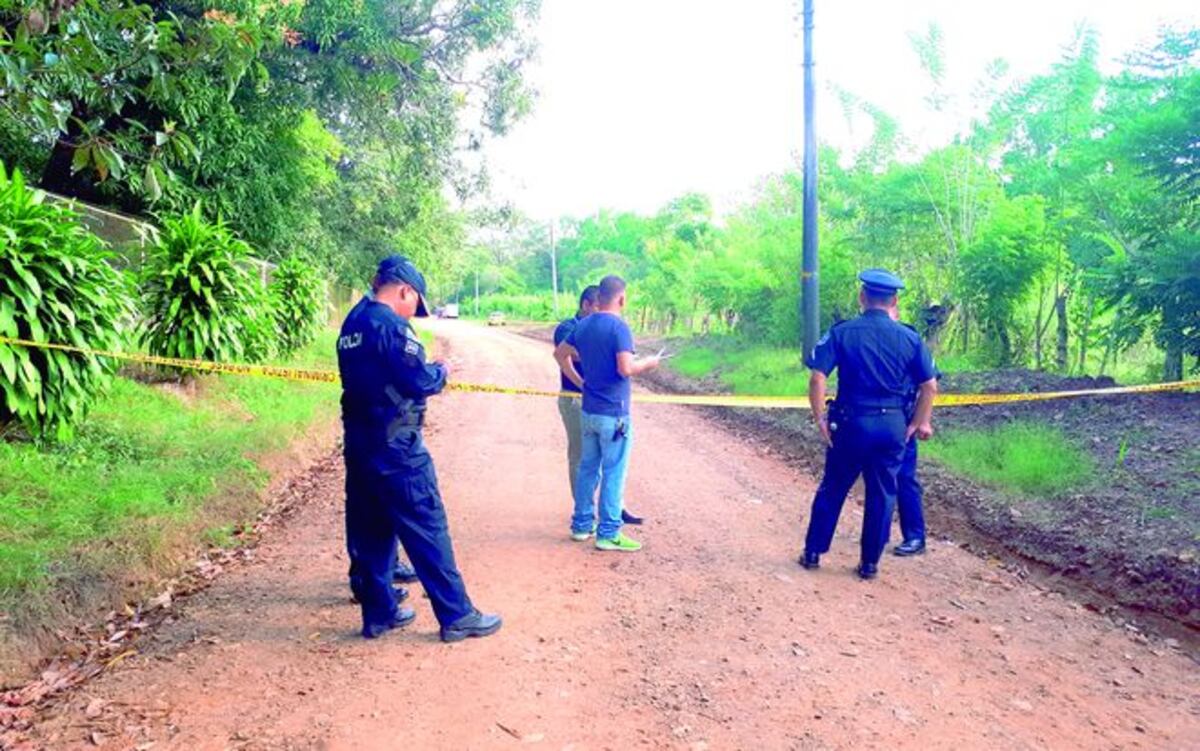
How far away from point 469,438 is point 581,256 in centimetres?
5671

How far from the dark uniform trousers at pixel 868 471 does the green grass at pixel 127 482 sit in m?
4.26

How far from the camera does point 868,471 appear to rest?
564 cm

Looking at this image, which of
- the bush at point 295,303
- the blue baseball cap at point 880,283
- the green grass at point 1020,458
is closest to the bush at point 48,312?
the blue baseball cap at point 880,283

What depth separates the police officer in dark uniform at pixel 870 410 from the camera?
5.60 metres

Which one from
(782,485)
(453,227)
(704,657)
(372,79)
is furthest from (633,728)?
(453,227)

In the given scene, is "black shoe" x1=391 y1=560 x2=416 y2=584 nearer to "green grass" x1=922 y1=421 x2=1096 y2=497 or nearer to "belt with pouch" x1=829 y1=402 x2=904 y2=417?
"belt with pouch" x1=829 y1=402 x2=904 y2=417

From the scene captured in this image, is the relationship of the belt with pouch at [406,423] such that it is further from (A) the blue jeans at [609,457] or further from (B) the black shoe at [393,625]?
(A) the blue jeans at [609,457]

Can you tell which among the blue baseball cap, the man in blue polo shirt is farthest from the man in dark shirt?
the blue baseball cap

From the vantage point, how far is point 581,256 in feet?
218

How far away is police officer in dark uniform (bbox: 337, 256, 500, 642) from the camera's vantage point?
4.38 meters

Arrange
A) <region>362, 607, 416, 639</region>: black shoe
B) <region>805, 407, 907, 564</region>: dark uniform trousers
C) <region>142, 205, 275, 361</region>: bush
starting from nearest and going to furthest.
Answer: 1. <region>362, 607, 416, 639</region>: black shoe
2. <region>805, 407, 907, 564</region>: dark uniform trousers
3. <region>142, 205, 275, 361</region>: bush

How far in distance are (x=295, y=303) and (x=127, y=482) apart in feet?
29.8

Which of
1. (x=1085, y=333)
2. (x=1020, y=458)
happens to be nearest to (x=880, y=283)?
(x=1020, y=458)

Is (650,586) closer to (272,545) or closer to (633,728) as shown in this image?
(633,728)
